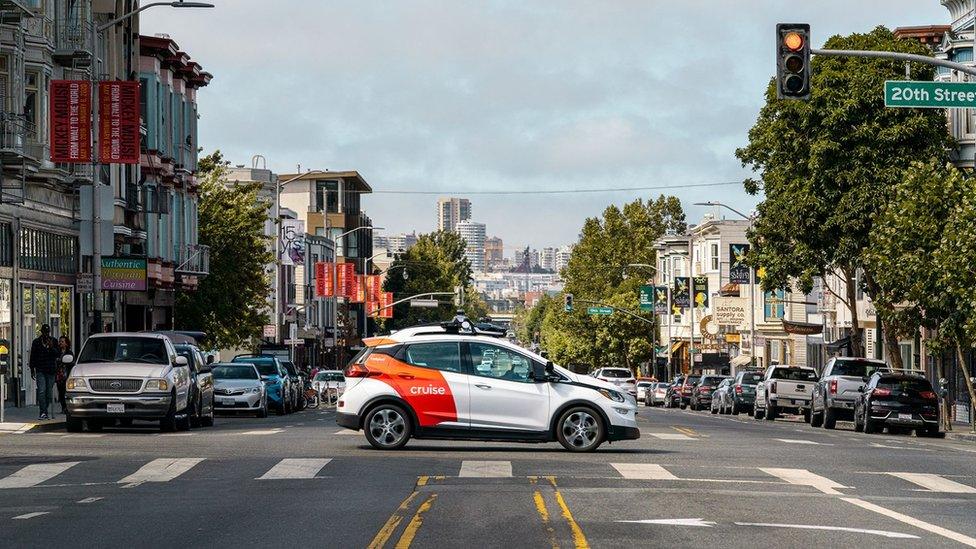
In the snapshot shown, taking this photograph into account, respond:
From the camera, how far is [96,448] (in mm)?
25547

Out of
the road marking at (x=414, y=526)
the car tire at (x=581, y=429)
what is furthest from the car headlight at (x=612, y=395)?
the road marking at (x=414, y=526)

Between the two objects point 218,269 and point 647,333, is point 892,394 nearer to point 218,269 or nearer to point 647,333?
point 218,269

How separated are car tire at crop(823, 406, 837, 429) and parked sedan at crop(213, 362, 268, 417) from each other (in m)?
15.0

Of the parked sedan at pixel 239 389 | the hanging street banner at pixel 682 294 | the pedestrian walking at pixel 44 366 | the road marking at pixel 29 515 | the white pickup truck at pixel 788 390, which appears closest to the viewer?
the road marking at pixel 29 515

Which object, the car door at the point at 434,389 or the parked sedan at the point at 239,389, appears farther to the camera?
the parked sedan at the point at 239,389

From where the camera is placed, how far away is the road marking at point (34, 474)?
19703mm

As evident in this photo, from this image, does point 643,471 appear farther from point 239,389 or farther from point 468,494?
point 239,389

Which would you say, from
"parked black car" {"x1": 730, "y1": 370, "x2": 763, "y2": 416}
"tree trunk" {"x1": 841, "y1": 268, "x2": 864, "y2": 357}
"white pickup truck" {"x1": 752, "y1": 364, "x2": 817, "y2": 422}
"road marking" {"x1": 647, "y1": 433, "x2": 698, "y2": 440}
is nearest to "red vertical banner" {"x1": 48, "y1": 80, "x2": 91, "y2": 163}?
"road marking" {"x1": 647, "y1": 433, "x2": 698, "y2": 440}

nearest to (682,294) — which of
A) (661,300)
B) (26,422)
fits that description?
(661,300)

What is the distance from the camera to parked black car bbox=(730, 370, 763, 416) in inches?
2309

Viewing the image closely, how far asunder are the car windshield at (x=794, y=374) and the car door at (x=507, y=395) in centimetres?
2912

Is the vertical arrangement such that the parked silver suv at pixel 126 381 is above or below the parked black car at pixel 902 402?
above

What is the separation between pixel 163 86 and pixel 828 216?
26.2 metres

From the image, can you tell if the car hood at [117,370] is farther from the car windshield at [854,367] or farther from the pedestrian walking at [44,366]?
the car windshield at [854,367]
